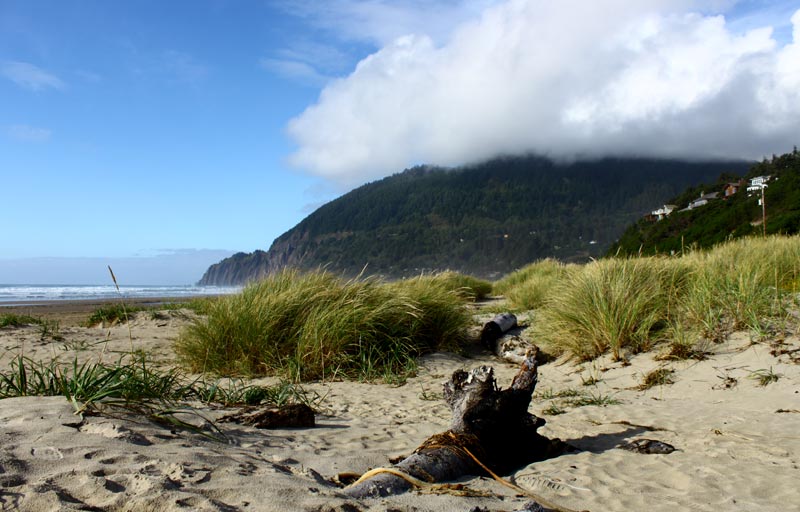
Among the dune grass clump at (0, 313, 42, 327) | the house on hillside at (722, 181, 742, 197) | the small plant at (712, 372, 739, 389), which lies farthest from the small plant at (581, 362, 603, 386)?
the house on hillside at (722, 181, 742, 197)

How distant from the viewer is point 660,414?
13.5ft

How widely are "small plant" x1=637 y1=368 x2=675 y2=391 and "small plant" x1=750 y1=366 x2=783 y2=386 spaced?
0.66m

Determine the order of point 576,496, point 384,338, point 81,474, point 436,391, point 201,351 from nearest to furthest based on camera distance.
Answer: point 81,474
point 576,496
point 436,391
point 201,351
point 384,338

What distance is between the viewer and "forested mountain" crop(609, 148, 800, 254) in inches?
912

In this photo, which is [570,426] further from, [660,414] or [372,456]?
[372,456]

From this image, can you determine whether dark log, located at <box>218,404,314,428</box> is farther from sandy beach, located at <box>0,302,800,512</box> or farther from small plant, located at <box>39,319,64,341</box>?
small plant, located at <box>39,319,64,341</box>

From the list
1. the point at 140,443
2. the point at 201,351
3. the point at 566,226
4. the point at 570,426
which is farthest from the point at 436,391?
the point at 566,226

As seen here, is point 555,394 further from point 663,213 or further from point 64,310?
point 663,213

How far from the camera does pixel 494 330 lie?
27.3 ft

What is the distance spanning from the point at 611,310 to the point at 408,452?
4.18 metres

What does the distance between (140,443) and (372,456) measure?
3.70 ft

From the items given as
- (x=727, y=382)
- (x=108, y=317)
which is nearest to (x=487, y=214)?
(x=108, y=317)

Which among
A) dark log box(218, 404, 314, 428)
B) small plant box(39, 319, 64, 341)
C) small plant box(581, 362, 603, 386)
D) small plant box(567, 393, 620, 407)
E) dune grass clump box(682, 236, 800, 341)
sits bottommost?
small plant box(581, 362, 603, 386)

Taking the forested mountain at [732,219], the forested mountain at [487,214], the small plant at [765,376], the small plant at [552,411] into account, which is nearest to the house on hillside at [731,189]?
the forested mountain at [732,219]
